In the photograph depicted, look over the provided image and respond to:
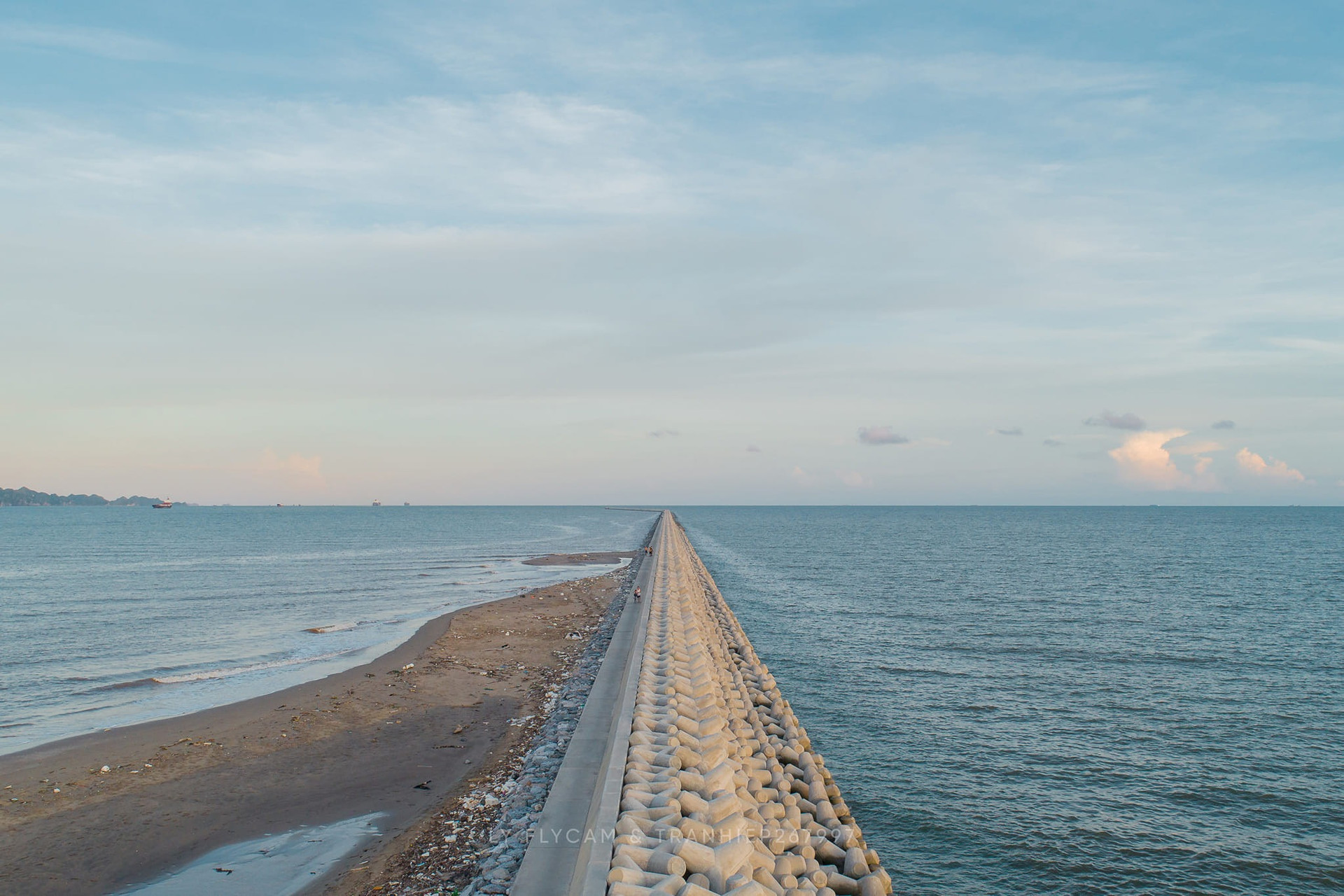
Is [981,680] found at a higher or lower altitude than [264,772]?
lower

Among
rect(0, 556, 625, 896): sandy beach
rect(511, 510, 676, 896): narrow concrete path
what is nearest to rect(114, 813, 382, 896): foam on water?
rect(0, 556, 625, 896): sandy beach

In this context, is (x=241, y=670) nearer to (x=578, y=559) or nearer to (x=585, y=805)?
(x=585, y=805)

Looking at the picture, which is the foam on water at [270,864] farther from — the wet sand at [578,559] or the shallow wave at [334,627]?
the wet sand at [578,559]

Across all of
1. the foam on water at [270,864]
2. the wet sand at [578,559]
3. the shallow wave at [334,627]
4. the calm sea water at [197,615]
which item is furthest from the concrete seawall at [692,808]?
the wet sand at [578,559]

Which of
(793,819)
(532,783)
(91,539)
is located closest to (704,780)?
(793,819)

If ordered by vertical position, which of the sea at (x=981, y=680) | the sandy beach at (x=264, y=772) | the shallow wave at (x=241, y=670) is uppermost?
the sandy beach at (x=264, y=772)

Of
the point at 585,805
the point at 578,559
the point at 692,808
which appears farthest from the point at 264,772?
the point at 578,559

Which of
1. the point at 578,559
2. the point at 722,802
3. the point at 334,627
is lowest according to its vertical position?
the point at 578,559
